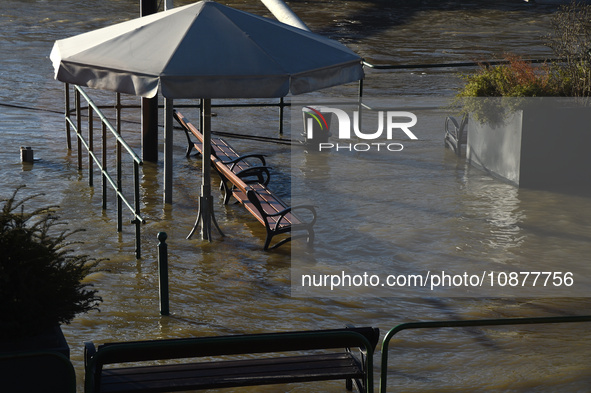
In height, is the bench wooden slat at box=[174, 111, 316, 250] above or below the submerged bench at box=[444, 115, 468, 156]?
below

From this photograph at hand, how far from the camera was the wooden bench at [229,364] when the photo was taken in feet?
13.9

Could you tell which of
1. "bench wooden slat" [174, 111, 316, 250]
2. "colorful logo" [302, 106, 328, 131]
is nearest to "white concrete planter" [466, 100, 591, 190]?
"colorful logo" [302, 106, 328, 131]

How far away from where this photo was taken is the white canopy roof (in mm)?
7355

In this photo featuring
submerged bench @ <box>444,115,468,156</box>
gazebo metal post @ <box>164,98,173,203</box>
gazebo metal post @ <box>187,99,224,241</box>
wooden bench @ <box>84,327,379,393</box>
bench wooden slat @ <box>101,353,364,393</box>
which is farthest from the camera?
submerged bench @ <box>444,115,468,156</box>

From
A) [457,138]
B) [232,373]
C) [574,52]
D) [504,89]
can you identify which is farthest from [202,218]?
[574,52]

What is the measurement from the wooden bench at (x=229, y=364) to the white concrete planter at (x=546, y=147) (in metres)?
7.14

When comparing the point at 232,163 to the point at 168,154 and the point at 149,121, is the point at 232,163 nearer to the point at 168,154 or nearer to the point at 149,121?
the point at 168,154

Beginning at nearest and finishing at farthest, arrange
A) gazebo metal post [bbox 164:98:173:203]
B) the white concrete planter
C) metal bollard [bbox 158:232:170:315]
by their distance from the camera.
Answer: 1. metal bollard [bbox 158:232:170:315]
2. gazebo metal post [bbox 164:98:173:203]
3. the white concrete planter

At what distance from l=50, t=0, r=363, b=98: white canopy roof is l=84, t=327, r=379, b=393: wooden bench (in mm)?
3171

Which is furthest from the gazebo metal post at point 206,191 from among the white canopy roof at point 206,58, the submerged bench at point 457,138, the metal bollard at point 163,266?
the submerged bench at point 457,138

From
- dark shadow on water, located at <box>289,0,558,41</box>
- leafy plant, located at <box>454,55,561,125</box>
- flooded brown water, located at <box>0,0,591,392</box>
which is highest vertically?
dark shadow on water, located at <box>289,0,558,41</box>

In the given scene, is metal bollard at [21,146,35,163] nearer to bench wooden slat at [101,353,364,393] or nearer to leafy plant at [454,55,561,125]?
leafy plant at [454,55,561,125]

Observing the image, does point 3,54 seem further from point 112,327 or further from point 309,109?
point 112,327

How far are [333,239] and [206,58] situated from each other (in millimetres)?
2650
